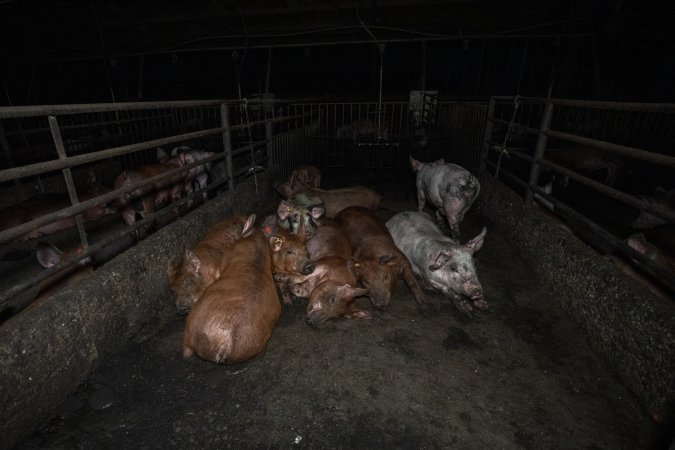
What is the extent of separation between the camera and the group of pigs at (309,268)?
281cm

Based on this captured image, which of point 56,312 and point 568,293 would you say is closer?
point 56,312

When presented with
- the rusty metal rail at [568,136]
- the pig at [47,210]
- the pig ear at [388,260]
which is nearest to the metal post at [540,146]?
the rusty metal rail at [568,136]

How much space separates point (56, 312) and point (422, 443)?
9.13ft

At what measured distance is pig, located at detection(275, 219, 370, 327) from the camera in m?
3.59

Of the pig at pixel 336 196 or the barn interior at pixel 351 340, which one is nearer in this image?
the barn interior at pixel 351 340

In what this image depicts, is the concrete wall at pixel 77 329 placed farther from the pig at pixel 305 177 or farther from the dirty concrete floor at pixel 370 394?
the pig at pixel 305 177

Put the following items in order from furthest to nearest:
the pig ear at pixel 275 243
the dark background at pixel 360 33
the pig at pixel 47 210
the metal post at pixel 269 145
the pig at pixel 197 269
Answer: the dark background at pixel 360 33, the metal post at pixel 269 145, the pig at pixel 47 210, the pig ear at pixel 275 243, the pig at pixel 197 269

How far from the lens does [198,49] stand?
935 cm

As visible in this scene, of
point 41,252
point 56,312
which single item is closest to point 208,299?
point 56,312

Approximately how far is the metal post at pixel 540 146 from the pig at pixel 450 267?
1.51 metres

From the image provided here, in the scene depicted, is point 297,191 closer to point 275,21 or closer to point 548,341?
point 548,341

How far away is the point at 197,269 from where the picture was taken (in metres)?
3.45

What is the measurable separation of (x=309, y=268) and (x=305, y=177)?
4.14 m

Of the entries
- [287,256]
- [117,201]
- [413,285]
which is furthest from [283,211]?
[117,201]
